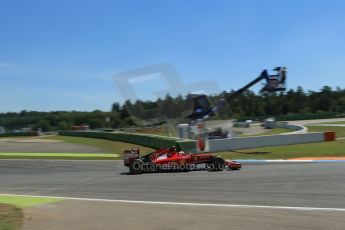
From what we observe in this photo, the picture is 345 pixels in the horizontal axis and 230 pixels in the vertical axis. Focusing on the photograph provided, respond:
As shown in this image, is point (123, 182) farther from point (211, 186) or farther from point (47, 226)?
point (47, 226)

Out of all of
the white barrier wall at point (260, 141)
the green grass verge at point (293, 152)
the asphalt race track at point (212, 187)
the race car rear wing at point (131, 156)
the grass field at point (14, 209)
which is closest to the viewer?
the grass field at point (14, 209)

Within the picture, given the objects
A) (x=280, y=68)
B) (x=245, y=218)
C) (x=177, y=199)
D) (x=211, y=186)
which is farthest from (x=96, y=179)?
(x=280, y=68)

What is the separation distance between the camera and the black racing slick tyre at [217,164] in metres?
18.9

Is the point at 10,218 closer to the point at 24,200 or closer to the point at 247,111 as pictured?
the point at 24,200

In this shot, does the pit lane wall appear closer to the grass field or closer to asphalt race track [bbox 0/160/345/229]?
asphalt race track [bbox 0/160/345/229]

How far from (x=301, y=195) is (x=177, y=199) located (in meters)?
2.82

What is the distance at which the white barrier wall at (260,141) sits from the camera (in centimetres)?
3175

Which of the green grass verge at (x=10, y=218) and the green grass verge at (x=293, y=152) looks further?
the green grass verge at (x=293, y=152)

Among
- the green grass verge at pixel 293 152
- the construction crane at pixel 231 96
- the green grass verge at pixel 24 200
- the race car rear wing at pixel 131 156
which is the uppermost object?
the construction crane at pixel 231 96

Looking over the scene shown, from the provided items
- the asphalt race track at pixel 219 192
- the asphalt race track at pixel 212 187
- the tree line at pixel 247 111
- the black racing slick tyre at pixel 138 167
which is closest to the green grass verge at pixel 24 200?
the asphalt race track at pixel 219 192

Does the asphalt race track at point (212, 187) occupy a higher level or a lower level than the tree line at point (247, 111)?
lower

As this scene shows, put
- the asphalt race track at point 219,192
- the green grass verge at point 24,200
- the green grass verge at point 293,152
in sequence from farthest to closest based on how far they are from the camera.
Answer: the green grass verge at point 293,152
the green grass verge at point 24,200
the asphalt race track at point 219,192

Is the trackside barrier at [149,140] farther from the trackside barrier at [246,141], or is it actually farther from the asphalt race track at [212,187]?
the asphalt race track at [212,187]

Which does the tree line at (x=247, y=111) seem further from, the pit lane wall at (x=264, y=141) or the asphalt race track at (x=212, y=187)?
the asphalt race track at (x=212, y=187)
